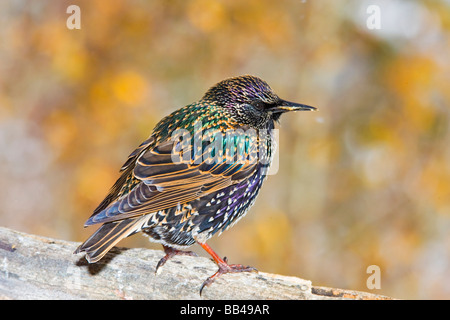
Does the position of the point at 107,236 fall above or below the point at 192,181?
below

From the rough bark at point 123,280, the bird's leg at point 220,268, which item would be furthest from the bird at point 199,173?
the rough bark at point 123,280

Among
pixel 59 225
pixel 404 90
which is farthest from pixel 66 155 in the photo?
pixel 404 90

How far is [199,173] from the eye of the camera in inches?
150

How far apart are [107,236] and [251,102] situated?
5.28 ft

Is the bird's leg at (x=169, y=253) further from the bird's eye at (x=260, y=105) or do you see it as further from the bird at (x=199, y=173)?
the bird's eye at (x=260, y=105)

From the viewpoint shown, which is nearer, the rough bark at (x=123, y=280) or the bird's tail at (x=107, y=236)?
the bird's tail at (x=107, y=236)

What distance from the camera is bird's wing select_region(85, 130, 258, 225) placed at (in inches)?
137

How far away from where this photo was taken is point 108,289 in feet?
12.3

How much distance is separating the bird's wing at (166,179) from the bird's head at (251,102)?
0.30 metres

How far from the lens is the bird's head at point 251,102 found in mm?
4207

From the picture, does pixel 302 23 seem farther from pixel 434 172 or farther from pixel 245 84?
pixel 245 84

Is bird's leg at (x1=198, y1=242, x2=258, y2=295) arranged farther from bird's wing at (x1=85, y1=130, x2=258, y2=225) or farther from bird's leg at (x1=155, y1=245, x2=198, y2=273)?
bird's wing at (x1=85, y1=130, x2=258, y2=225)

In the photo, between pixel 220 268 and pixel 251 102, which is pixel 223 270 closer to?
pixel 220 268

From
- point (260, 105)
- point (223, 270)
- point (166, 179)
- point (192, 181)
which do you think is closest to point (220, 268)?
point (223, 270)
